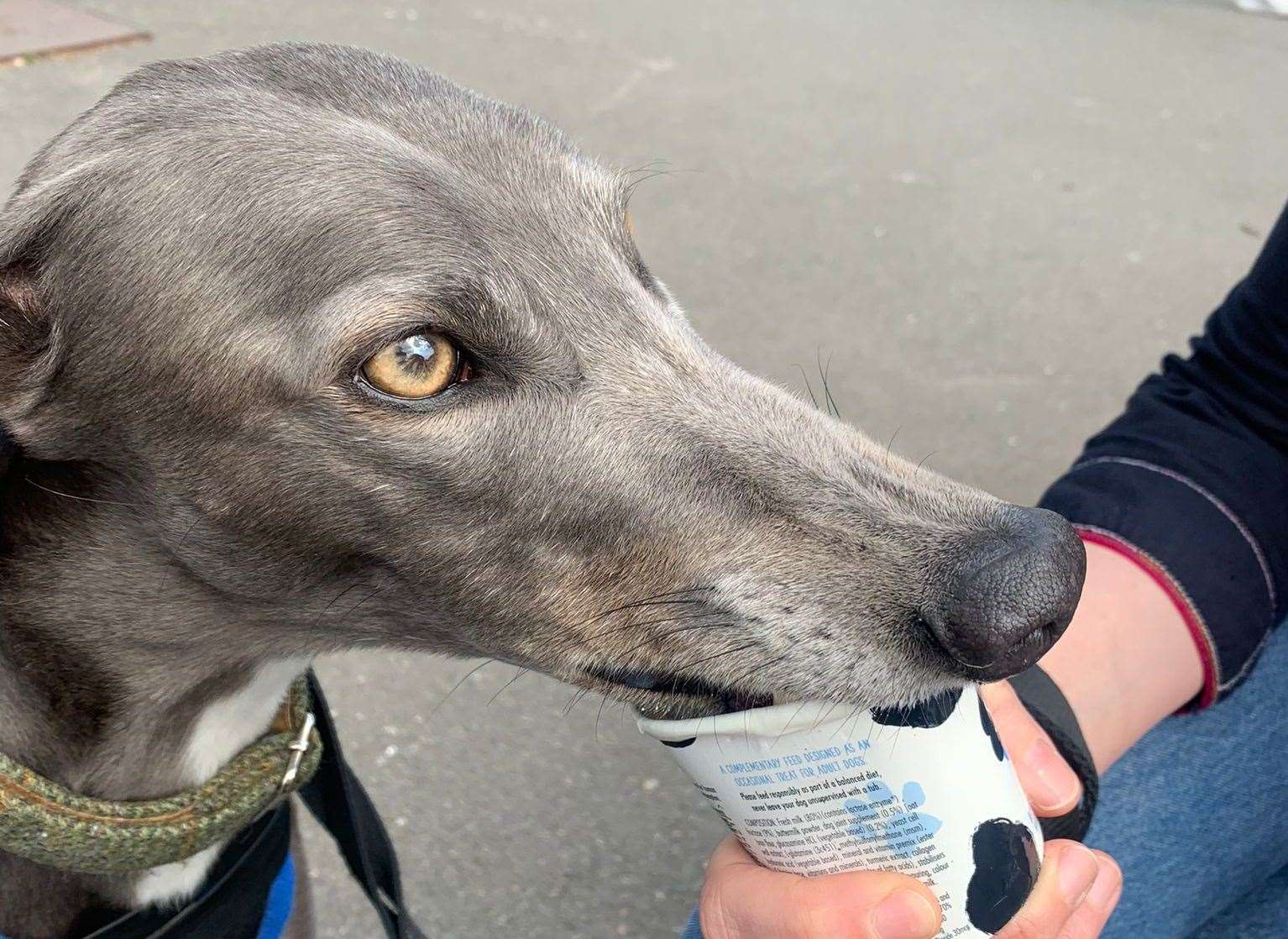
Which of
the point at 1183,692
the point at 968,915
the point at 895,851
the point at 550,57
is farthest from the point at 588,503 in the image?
the point at 550,57

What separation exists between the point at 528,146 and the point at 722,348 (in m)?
3.16

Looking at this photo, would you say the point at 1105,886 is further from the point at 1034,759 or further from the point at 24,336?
the point at 24,336

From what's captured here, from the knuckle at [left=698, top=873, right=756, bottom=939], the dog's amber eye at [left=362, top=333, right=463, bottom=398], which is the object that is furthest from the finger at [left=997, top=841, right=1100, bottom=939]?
the dog's amber eye at [left=362, top=333, right=463, bottom=398]

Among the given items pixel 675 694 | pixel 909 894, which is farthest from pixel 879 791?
pixel 675 694

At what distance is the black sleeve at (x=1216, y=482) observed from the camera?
2.21 m

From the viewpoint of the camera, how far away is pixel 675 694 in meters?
1.58

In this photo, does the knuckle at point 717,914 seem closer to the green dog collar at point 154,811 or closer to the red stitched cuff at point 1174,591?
the green dog collar at point 154,811

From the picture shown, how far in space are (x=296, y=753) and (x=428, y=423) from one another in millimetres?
631

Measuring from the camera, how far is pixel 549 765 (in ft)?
11.1

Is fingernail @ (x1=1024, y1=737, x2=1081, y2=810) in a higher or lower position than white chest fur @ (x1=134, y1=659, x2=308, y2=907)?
higher

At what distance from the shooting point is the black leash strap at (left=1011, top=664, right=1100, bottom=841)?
178cm

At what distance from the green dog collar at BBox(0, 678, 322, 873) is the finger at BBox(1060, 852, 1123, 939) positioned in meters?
1.07

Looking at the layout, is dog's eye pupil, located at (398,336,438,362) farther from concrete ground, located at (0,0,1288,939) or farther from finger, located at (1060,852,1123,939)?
concrete ground, located at (0,0,1288,939)

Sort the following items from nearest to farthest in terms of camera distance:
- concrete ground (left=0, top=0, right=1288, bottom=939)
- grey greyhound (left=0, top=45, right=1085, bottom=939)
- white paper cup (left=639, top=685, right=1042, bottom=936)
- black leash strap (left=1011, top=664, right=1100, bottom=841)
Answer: white paper cup (left=639, top=685, right=1042, bottom=936)
grey greyhound (left=0, top=45, right=1085, bottom=939)
black leash strap (left=1011, top=664, right=1100, bottom=841)
concrete ground (left=0, top=0, right=1288, bottom=939)
